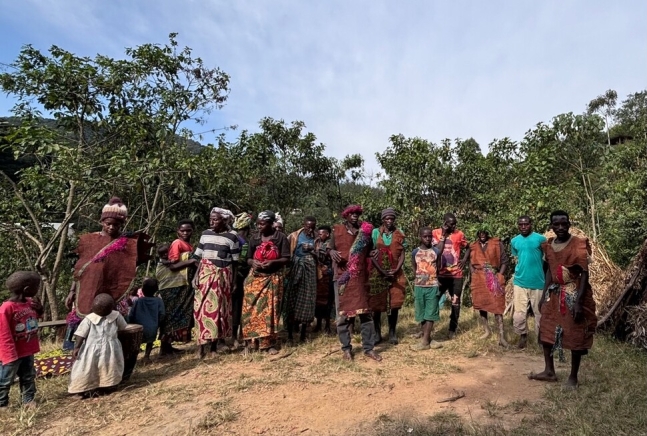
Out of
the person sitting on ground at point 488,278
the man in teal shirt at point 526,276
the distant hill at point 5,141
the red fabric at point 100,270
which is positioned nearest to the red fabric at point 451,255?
the person sitting on ground at point 488,278

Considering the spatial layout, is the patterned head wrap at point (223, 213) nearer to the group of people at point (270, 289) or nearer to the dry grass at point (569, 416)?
the group of people at point (270, 289)

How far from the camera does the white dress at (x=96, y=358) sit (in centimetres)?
372

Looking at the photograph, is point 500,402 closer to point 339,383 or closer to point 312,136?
point 339,383

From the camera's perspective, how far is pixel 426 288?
17.9ft

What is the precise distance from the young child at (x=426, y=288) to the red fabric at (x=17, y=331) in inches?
164

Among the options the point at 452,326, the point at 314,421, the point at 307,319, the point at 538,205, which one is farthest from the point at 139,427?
the point at 538,205

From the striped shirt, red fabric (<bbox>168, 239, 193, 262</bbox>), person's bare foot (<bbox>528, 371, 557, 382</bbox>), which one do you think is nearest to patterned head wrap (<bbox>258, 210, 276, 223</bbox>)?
the striped shirt

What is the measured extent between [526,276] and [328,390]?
10.3ft

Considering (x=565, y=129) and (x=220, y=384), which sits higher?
(x=565, y=129)

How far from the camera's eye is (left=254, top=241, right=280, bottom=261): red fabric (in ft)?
16.5

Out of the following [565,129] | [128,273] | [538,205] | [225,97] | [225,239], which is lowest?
[128,273]

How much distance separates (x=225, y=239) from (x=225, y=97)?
488cm

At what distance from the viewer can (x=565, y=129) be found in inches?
318

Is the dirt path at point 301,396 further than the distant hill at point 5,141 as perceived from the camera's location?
No
